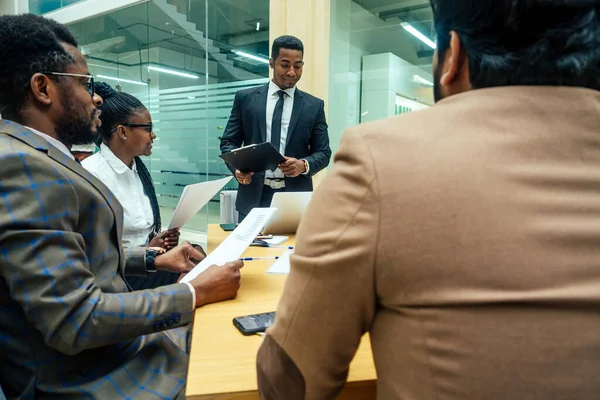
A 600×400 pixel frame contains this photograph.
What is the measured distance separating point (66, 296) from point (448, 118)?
74 cm

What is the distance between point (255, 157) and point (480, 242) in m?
1.56

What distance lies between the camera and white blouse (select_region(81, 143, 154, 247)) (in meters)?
1.77

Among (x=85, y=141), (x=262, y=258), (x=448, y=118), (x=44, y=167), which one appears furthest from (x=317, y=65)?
(x=448, y=118)

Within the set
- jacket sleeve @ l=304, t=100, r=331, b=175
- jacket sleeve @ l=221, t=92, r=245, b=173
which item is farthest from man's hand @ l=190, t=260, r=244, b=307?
jacket sleeve @ l=221, t=92, r=245, b=173

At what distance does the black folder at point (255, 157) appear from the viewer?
182 cm

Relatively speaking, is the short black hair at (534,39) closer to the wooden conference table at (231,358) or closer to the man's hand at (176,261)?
the wooden conference table at (231,358)

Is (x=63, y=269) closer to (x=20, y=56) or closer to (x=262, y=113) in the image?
(x=20, y=56)

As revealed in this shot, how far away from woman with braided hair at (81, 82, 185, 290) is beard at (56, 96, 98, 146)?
0.73 meters

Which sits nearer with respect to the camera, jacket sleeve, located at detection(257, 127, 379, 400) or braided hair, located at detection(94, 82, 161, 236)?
jacket sleeve, located at detection(257, 127, 379, 400)

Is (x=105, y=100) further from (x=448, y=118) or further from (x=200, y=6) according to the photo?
(x=200, y=6)

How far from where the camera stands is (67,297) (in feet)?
2.57

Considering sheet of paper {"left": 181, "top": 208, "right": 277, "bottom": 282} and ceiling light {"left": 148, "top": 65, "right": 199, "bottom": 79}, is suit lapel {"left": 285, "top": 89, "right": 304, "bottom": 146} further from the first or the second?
ceiling light {"left": 148, "top": 65, "right": 199, "bottom": 79}

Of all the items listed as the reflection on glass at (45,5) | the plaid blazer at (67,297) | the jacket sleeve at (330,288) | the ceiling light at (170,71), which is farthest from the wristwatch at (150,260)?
the reflection on glass at (45,5)

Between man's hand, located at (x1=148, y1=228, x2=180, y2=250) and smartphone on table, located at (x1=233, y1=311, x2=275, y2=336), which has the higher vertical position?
man's hand, located at (x1=148, y1=228, x2=180, y2=250)
